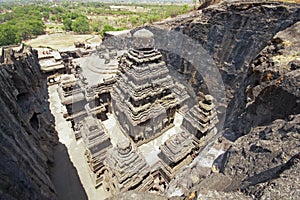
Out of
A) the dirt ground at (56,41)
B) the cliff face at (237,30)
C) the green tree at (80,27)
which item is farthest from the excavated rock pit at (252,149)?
the green tree at (80,27)

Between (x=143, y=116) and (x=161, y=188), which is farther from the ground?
(x=143, y=116)

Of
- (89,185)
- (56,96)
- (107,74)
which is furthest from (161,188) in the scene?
(56,96)

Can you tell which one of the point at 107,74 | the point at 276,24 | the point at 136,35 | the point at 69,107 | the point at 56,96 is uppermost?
the point at 276,24

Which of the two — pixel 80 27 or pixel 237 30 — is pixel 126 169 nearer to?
pixel 237 30

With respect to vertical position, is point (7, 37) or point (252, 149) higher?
point (252, 149)

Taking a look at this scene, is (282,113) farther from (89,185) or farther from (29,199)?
(89,185)

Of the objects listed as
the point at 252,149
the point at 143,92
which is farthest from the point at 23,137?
the point at 252,149

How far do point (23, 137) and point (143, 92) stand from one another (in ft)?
24.3

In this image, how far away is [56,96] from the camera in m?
20.8

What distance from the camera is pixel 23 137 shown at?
806 centimetres

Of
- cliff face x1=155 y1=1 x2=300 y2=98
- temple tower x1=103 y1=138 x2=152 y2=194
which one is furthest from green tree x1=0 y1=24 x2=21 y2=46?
temple tower x1=103 y1=138 x2=152 y2=194

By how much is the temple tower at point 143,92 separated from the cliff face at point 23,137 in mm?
5834

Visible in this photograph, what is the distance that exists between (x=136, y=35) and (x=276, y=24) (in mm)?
10864

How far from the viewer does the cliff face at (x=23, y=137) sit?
4.41 metres
